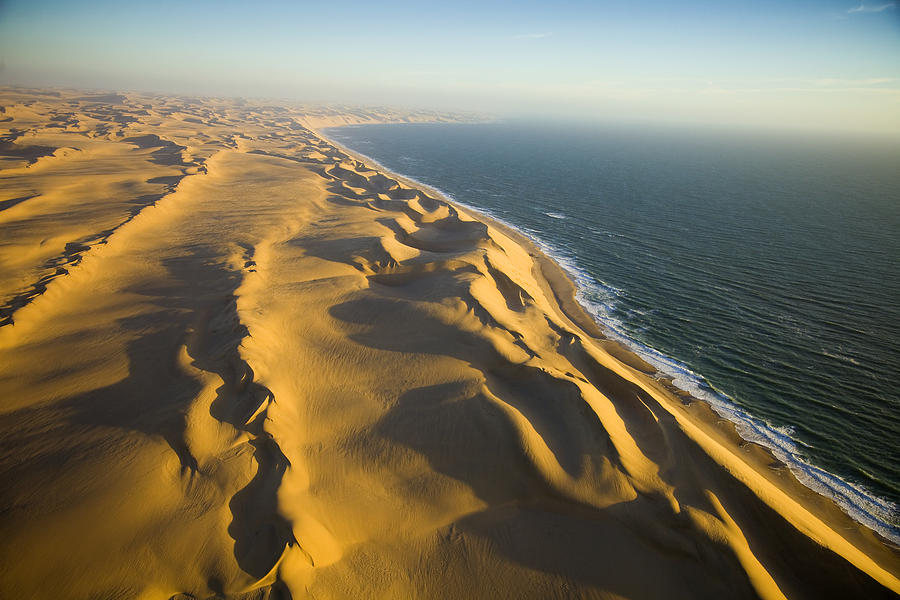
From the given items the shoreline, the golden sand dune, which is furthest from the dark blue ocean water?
the golden sand dune

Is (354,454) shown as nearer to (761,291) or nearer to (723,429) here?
(723,429)

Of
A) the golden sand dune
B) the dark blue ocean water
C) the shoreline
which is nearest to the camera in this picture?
the golden sand dune

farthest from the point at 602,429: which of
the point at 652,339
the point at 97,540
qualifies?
the point at 97,540

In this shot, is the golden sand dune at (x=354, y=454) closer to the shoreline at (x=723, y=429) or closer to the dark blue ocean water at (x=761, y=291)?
the shoreline at (x=723, y=429)

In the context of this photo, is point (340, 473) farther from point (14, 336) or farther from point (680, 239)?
point (680, 239)

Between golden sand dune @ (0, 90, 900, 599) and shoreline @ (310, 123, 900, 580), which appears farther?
shoreline @ (310, 123, 900, 580)

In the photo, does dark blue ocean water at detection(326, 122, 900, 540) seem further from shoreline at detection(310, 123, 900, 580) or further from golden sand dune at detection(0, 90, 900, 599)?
golden sand dune at detection(0, 90, 900, 599)

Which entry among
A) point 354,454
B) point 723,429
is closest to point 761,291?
point 723,429
